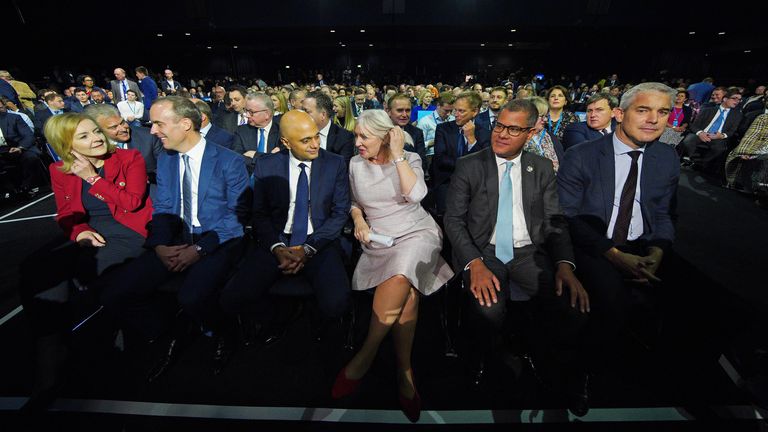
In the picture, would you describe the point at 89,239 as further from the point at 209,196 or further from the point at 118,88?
the point at 118,88

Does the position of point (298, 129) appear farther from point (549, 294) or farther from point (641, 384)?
point (641, 384)

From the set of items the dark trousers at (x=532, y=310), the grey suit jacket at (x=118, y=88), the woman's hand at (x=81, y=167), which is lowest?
the dark trousers at (x=532, y=310)

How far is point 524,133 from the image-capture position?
2064 millimetres

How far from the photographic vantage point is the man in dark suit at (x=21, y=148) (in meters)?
5.59

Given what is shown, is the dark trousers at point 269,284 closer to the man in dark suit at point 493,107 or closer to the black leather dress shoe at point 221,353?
the black leather dress shoe at point 221,353

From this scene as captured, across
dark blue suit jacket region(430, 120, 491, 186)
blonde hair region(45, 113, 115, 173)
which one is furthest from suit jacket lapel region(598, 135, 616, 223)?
blonde hair region(45, 113, 115, 173)

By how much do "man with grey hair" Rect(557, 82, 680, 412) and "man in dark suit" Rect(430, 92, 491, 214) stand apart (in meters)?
1.52

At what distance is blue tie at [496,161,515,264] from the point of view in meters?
2.16

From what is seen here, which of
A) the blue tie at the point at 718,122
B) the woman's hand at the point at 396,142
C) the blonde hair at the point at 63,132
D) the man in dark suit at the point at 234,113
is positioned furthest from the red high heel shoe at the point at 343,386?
the blue tie at the point at 718,122

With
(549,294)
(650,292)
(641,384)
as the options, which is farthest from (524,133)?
(641,384)

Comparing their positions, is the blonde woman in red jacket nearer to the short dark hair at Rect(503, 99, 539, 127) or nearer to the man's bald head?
the man's bald head

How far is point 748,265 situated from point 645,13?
53.1 ft

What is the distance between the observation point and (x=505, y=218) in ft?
7.09

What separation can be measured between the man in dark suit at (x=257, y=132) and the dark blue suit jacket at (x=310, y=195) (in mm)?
1340
